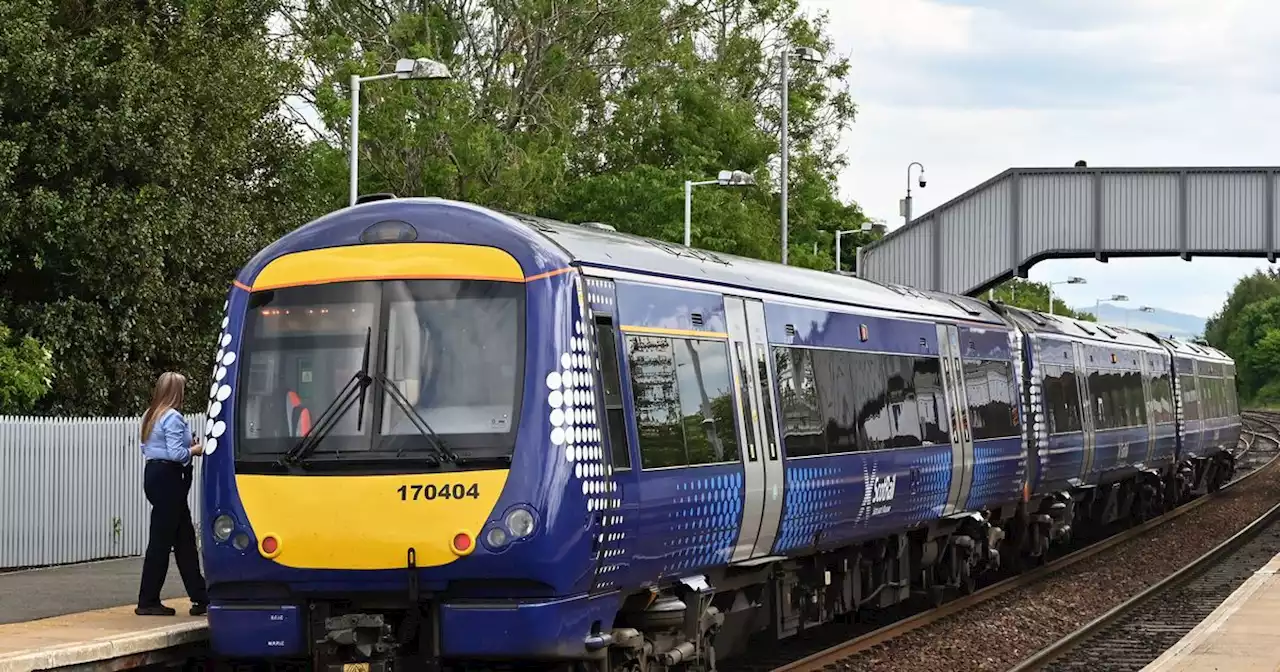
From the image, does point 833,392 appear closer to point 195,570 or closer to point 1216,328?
point 195,570

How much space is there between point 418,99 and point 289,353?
32.0 metres

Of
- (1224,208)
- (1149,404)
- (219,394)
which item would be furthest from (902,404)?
(1224,208)

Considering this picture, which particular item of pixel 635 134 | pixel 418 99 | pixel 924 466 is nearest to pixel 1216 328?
pixel 635 134

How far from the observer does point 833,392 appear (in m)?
14.9

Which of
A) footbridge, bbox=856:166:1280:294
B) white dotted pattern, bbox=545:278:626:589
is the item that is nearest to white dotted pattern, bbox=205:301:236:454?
white dotted pattern, bbox=545:278:626:589

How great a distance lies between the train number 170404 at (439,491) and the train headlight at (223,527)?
3.49ft

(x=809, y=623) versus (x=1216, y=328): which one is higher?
(x=1216, y=328)

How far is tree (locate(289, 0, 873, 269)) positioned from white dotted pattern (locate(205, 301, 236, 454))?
2712 cm

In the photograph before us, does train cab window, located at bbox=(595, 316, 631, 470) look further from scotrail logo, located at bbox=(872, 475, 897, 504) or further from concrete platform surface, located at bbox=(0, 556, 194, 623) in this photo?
scotrail logo, located at bbox=(872, 475, 897, 504)

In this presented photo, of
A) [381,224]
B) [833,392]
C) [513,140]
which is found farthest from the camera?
[513,140]

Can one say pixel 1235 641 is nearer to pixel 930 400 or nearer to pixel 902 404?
pixel 902 404

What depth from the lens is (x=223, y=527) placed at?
10602 millimetres

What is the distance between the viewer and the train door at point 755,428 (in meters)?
12.9

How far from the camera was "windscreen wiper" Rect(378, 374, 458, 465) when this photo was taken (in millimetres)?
10180
